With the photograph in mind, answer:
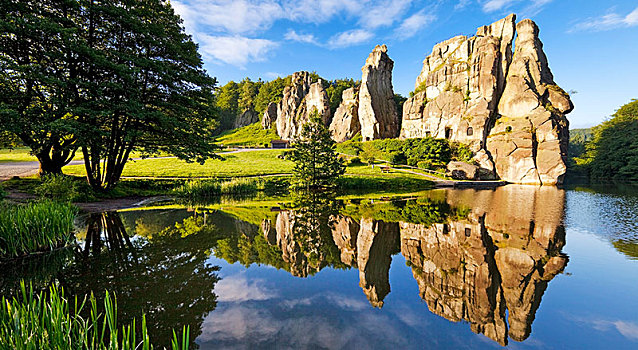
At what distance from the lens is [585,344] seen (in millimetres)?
4473

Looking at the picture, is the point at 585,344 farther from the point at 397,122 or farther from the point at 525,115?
the point at 397,122

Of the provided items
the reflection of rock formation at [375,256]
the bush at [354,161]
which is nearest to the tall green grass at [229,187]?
the reflection of rock formation at [375,256]

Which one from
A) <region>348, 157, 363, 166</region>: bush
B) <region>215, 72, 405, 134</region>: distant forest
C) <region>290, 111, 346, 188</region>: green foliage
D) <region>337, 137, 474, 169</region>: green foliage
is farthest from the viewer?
<region>215, 72, 405, 134</region>: distant forest

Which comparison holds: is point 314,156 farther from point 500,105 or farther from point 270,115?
point 270,115

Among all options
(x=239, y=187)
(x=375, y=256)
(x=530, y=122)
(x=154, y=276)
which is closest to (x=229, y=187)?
(x=239, y=187)

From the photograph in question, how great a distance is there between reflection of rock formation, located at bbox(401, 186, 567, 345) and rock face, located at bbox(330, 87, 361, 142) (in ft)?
168

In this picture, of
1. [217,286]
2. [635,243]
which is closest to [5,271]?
[217,286]

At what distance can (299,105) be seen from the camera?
2889 inches

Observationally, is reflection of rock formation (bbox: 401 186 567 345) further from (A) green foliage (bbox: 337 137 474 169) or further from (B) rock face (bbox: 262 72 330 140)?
(B) rock face (bbox: 262 72 330 140)

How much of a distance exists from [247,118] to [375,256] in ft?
333

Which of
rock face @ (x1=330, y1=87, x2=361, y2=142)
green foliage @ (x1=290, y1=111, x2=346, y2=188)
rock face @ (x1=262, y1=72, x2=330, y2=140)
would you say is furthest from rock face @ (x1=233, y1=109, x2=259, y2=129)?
green foliage @ (x1=290, y1=111, x2=346, y2=188)

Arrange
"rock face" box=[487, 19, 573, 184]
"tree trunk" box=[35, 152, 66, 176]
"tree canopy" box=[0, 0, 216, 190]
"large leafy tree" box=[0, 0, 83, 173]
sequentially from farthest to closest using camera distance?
"rock face" box=[487, 19, 573, 184] < "tree trunk" box=[35, 152, 66, 176] < "tree canopy" box=[0, 0, 216, 190] < "large leafy tree" box=[0, 0, 83, 173]

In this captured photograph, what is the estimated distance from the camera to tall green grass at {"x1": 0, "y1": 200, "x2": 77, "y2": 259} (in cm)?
696

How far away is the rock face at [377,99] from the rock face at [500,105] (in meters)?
5.07
